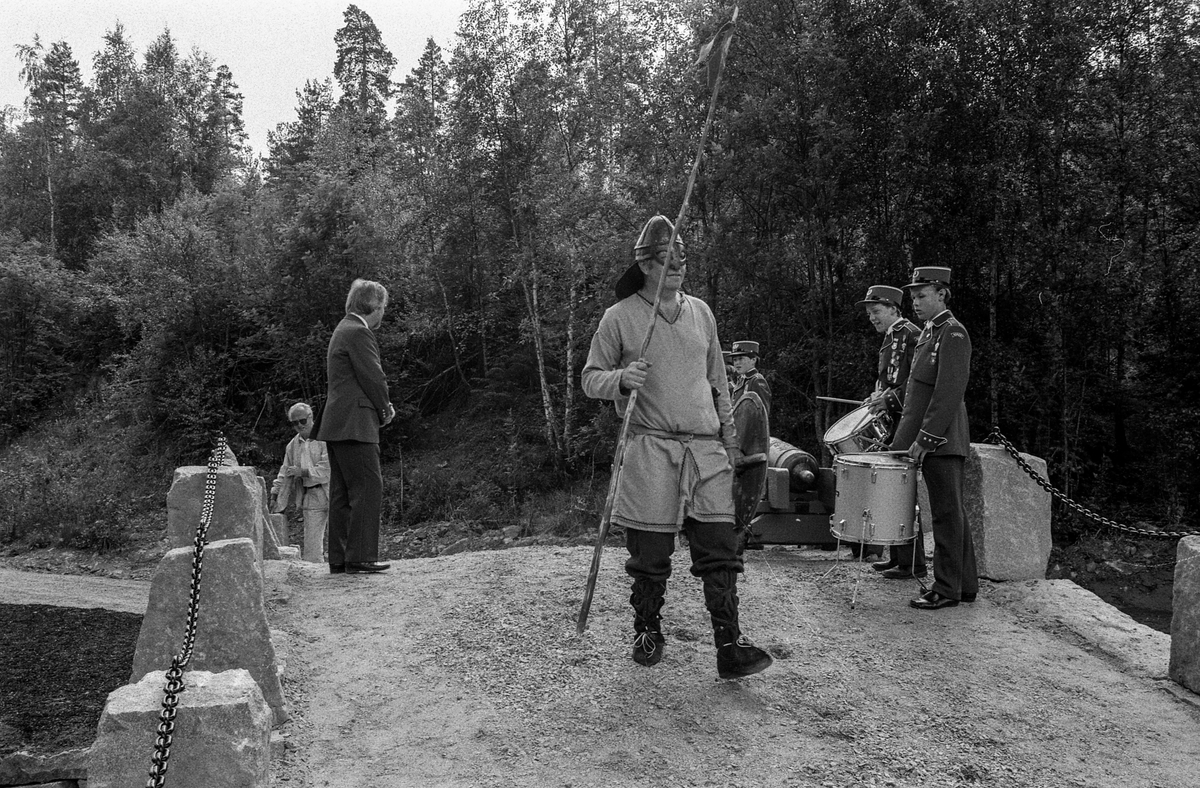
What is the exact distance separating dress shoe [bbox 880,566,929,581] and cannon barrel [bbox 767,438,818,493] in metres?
1.33

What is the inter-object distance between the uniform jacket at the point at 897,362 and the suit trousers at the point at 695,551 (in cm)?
309

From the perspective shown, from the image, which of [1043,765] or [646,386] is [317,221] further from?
[1043,765]

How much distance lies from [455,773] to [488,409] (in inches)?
746

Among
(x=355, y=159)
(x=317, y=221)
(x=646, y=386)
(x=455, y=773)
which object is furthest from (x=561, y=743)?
(x=355, y=159)

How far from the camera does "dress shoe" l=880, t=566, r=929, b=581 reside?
278 inches

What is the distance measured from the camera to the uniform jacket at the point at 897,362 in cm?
712

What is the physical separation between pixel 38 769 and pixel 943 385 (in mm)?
5767

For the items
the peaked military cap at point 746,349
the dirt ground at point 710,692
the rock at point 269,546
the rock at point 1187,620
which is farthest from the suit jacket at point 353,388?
the rock at point 1187,620

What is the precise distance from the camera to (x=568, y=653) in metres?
5.05

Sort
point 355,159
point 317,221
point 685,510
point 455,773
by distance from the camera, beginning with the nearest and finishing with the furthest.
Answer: point 455,773 → point 685,510 → point 317,221 → point 355,159

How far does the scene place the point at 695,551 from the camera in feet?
15.0

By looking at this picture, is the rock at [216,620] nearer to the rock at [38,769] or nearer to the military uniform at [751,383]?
the rock at [38,769]

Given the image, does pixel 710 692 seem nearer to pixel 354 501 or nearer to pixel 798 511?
pixel 354 501

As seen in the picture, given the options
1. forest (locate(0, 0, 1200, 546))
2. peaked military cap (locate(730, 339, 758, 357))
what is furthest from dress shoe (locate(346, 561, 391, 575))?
forest (locate(0, 0, 1200, 546))
